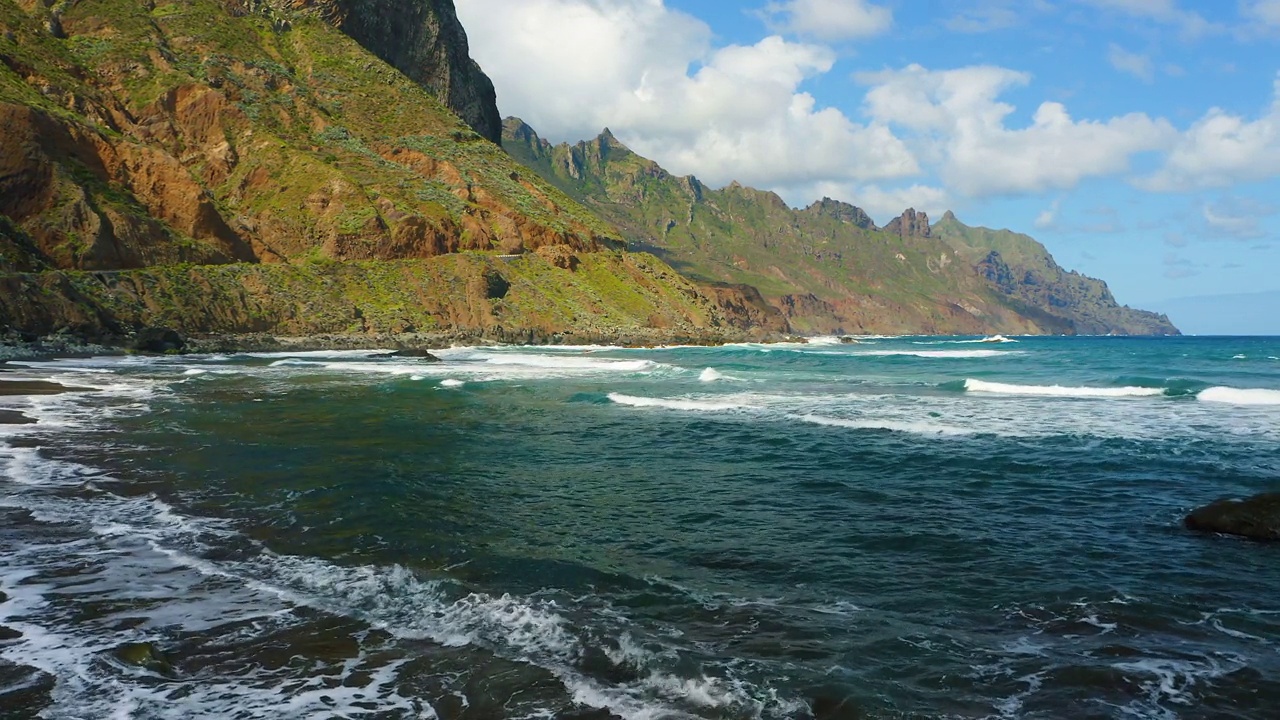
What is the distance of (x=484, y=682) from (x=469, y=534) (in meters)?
4.86

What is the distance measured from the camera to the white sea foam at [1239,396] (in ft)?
95.5

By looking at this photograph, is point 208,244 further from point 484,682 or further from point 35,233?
point 484,682

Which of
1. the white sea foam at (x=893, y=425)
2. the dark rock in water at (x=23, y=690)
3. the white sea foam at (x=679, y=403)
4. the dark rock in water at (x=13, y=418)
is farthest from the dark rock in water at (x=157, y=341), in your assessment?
the dark rock in water at (x=23, y=690)

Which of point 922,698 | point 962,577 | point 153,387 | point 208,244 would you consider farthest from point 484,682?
point 208,244

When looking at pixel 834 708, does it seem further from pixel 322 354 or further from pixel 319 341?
pixel 319 341

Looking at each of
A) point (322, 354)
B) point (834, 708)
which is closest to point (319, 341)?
point (322, 354)

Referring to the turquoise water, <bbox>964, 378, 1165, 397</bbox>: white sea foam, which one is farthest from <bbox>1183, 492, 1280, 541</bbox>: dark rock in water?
<bbox>964, 378, 1165, 397</bbox>: white sea foam

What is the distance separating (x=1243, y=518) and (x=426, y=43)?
136 m

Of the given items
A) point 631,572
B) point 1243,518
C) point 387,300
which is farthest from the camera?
point 387,300

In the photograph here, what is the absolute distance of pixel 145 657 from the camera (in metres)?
6.33

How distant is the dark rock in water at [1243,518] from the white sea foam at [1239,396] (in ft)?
72.0

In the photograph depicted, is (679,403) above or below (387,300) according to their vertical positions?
below

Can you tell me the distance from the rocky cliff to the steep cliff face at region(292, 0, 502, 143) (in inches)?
45.7

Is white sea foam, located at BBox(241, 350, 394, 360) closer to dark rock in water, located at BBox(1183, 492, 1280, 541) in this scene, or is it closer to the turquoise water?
the turquoise water
